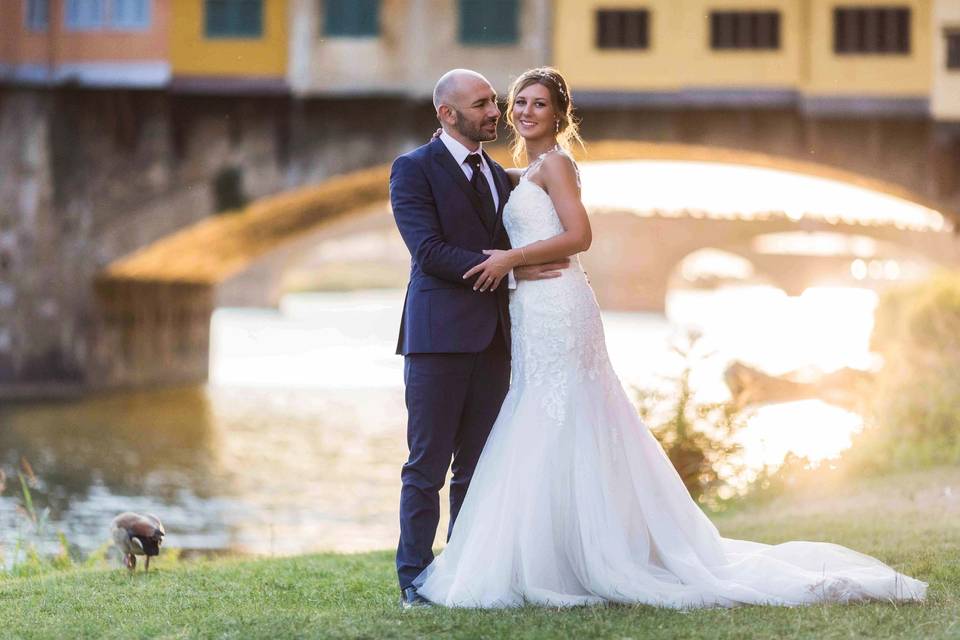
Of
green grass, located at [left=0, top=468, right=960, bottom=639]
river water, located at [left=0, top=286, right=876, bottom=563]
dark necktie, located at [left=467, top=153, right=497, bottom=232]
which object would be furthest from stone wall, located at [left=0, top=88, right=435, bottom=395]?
dark necktie, located at [left=467, top=153, right=497, bottom=232]

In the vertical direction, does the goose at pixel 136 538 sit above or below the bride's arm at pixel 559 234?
below

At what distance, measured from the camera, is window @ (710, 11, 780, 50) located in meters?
18.5

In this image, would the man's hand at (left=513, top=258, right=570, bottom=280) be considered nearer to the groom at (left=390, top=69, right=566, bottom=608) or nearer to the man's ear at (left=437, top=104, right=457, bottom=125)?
the groom at (left=390, top=69, right=566, bottom=608)

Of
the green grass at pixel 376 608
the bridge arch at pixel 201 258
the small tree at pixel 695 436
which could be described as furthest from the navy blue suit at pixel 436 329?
the bridge arch at pixel 201 258

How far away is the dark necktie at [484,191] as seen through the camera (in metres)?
4.52

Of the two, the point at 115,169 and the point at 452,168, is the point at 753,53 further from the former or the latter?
the point at 452,168

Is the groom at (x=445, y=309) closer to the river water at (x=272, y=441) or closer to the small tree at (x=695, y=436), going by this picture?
the river water at (x=272, y=441)

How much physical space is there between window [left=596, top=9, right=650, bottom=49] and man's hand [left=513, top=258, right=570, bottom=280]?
14.7 m

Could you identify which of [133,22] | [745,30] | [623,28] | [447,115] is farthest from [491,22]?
[447,115]

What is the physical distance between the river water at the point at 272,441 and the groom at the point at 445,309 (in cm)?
388

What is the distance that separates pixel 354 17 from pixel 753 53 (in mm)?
5472

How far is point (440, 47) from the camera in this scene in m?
18.8

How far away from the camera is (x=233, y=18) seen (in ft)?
63.9

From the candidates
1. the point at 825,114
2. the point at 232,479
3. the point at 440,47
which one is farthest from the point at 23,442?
the point at 825,114
